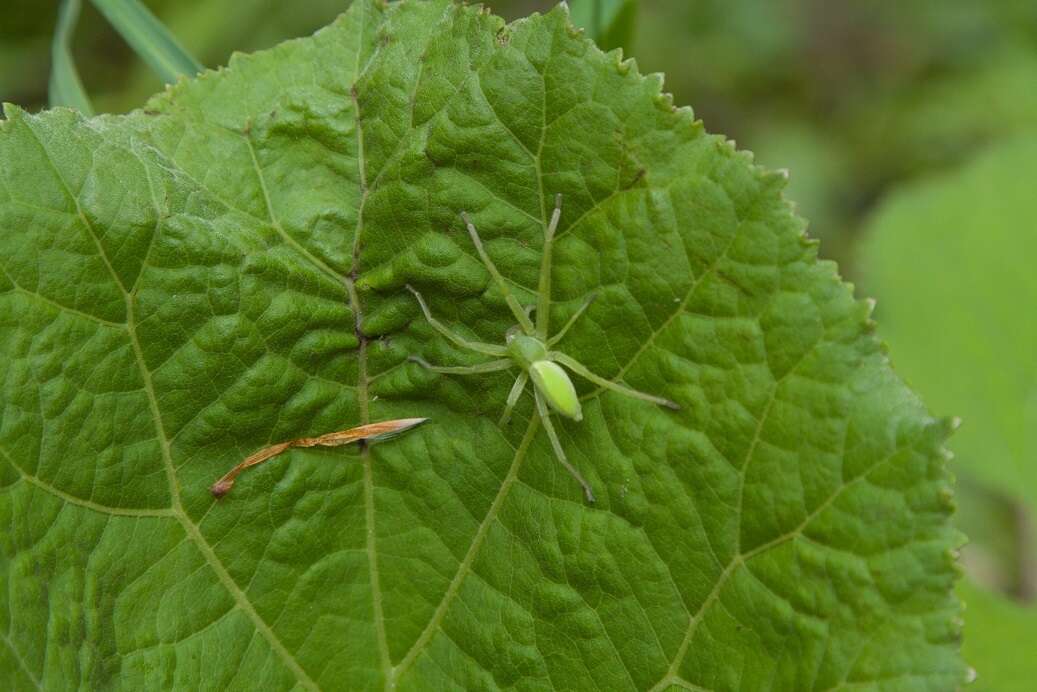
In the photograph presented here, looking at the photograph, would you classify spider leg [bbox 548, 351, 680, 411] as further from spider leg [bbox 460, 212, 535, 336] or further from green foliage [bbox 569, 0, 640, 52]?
green foliage [bbox 569, 0, 640, 52]

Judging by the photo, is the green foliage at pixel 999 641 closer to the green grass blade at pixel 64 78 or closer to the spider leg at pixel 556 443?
the spider leg at pixel 556 443

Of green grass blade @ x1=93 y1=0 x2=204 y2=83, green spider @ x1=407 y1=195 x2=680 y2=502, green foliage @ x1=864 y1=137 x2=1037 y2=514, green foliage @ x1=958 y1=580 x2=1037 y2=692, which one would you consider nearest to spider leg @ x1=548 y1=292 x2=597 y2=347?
green spider @ x1=407 y1=195 x2=680 y2=502

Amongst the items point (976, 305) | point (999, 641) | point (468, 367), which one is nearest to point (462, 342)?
point (468, 367)

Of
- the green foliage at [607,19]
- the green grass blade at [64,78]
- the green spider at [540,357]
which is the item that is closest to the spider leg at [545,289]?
the green spider at [540,357]

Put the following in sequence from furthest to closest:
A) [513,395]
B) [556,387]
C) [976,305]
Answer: [976,305]
[513,395]
[556,387]

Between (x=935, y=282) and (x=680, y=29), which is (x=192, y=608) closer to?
(x=935, y=282)

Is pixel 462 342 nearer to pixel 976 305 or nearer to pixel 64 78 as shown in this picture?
pixel 64 78

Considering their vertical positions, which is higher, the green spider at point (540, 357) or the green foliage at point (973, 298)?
the green foliage at point (973, 298)
